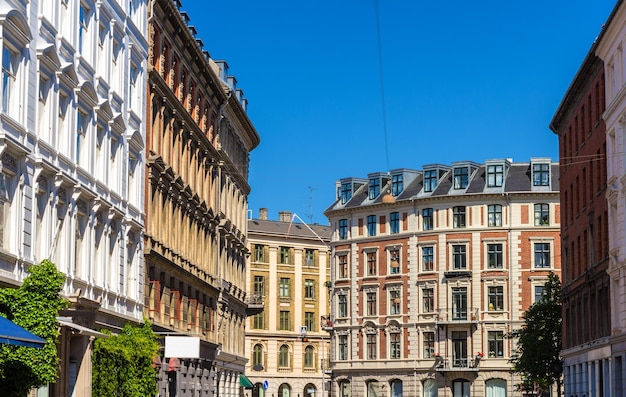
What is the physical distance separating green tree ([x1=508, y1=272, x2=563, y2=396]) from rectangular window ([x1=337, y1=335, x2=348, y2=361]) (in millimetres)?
35607

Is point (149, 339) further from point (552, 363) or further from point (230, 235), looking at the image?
point (552, 363)

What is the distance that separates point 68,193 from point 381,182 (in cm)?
7674

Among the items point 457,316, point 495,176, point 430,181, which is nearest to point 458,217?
point 495,176

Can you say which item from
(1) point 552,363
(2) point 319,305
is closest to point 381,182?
(2) point 319,305

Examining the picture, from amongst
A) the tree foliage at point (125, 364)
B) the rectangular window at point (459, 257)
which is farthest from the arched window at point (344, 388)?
the tree foliage at point (125, 364)

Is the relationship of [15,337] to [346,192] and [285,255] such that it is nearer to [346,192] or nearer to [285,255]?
[346,192]

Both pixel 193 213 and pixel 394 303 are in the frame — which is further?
pixel 394 303

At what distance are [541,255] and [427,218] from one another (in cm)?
1039

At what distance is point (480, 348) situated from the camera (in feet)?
333

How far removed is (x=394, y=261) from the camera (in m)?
108

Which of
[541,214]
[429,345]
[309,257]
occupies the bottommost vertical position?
[429,345]

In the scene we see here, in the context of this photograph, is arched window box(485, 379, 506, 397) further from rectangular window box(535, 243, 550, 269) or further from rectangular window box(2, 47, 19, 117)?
rectangular window box(2, 47, 19, 117)

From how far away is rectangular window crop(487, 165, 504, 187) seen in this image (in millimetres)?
104562

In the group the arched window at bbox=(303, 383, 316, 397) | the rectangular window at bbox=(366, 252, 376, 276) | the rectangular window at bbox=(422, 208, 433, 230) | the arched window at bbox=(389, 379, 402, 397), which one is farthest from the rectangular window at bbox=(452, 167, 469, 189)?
the arched window at bbox=(303, 383, 316, 397)
